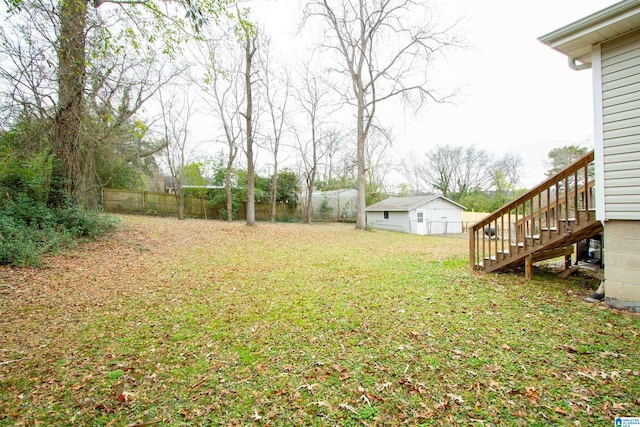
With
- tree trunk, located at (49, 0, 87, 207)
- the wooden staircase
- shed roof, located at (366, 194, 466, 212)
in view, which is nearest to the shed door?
shed roof, located at (366, 194, 466, 212)

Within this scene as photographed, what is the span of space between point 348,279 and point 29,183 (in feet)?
28.0

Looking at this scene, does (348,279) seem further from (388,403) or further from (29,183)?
(29,183)

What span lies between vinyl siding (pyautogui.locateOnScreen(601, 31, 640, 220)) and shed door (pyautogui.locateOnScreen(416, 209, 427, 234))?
16932 mm

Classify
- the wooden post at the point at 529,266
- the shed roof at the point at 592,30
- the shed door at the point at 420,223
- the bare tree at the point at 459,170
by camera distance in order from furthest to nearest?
1. the bare tree at the point at 459,170
2. the shed door at the point at 420,223
3. the wooden post at the point at 529,266
4. the shed roof at the point at 592,30

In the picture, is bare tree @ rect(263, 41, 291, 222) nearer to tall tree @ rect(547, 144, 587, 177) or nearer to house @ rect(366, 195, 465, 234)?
house @ rect(366, 195, 465, 234)

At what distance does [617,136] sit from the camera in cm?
392

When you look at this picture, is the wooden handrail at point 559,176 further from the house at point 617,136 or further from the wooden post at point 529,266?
the wooden post at point 529,266

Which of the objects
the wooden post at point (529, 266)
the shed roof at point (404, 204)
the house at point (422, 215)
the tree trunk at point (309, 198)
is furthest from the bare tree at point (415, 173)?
the wooden post at point (529, 266)

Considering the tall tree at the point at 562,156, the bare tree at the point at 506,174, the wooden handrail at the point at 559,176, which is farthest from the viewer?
the bare tree at the point at 506,174

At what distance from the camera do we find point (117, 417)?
2.11 metres

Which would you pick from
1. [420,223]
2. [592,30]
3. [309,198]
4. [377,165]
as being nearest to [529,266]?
[592,30]

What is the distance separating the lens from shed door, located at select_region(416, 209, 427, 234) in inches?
813

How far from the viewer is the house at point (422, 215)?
20672 millimetres

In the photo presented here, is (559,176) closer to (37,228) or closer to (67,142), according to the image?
(37,228)
